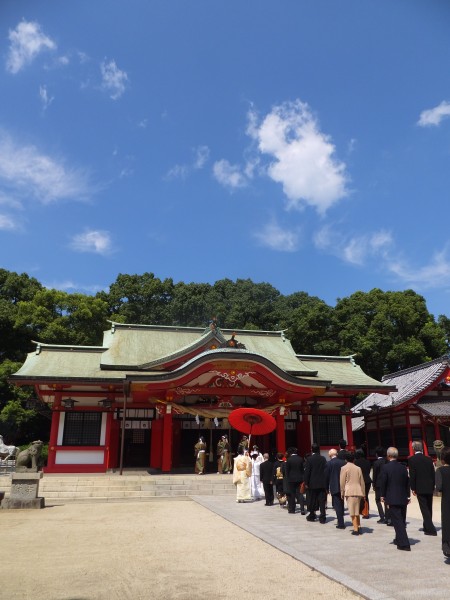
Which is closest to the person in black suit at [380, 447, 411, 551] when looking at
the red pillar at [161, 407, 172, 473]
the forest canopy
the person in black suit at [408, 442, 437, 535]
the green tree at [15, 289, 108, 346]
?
the person in black suit at [408, 442, 437, 535]

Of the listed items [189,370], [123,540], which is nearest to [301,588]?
[123,540]

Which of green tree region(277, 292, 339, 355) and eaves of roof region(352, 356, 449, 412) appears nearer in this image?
eaves of roof region(352, 356, 449, 412)

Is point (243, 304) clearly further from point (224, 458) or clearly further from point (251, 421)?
point (251, 421)

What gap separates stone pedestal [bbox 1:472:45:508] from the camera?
12.0m

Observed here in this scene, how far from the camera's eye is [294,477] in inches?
430

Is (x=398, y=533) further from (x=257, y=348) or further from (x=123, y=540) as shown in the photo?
(x=257, y=348)

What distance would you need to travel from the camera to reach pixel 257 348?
1025 inches

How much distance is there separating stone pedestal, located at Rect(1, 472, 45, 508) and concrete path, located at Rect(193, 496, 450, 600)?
516 cm

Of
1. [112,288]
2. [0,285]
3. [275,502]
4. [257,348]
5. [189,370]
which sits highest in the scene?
[112,288]

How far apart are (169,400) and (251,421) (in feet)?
15.5

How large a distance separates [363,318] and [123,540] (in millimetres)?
36468

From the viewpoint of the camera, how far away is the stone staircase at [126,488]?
Answer: 14.5 meters

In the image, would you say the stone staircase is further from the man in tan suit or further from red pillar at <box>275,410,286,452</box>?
the man in tan suit

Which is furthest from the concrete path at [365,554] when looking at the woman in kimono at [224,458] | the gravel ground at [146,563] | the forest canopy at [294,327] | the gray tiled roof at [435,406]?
the forest canopy at [294,327]
